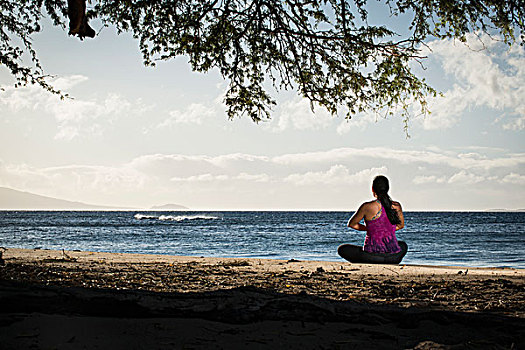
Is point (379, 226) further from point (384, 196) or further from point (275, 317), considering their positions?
point (275, 317)

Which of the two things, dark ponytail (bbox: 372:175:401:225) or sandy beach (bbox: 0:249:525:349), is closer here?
sandy beach (bbox: 0:249:525:349)

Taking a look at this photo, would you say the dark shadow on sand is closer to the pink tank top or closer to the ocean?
the pink tank top

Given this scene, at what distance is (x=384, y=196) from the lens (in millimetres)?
8102

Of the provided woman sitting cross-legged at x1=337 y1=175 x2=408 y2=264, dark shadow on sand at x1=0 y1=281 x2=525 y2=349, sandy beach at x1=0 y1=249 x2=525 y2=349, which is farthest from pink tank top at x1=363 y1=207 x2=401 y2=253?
dark shadow on sand at x1=0 y1=281 x2=525 y2=349

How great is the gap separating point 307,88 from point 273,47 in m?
1.04

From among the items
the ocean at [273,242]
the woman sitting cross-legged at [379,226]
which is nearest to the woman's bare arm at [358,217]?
the woman sitting cross-legged at [379,226]

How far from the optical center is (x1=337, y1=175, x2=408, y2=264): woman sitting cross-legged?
8.08 metres

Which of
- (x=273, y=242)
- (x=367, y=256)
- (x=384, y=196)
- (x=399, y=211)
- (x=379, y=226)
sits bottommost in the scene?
(x=273, y=242)

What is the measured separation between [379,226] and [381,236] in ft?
0.81

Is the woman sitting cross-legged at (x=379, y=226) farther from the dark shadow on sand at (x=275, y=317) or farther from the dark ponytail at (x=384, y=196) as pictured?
the dark shadow on sand at (x=275, y=317)

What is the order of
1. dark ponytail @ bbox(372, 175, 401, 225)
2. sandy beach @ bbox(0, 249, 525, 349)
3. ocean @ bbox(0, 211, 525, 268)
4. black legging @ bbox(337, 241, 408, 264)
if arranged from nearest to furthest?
sandy beach @ bbox(0, 249, 525, 349) < dark ponytail @ bbox(372, 175, 401, 225) < black legging @ bbox(337, 241, 408, 264) < ocean @ bbox(0, 211, 525, 268)

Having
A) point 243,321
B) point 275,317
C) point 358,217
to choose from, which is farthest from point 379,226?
point 243,321

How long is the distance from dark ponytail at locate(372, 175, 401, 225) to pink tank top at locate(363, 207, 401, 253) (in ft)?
0.31

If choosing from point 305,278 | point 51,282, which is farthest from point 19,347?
point 305,278
